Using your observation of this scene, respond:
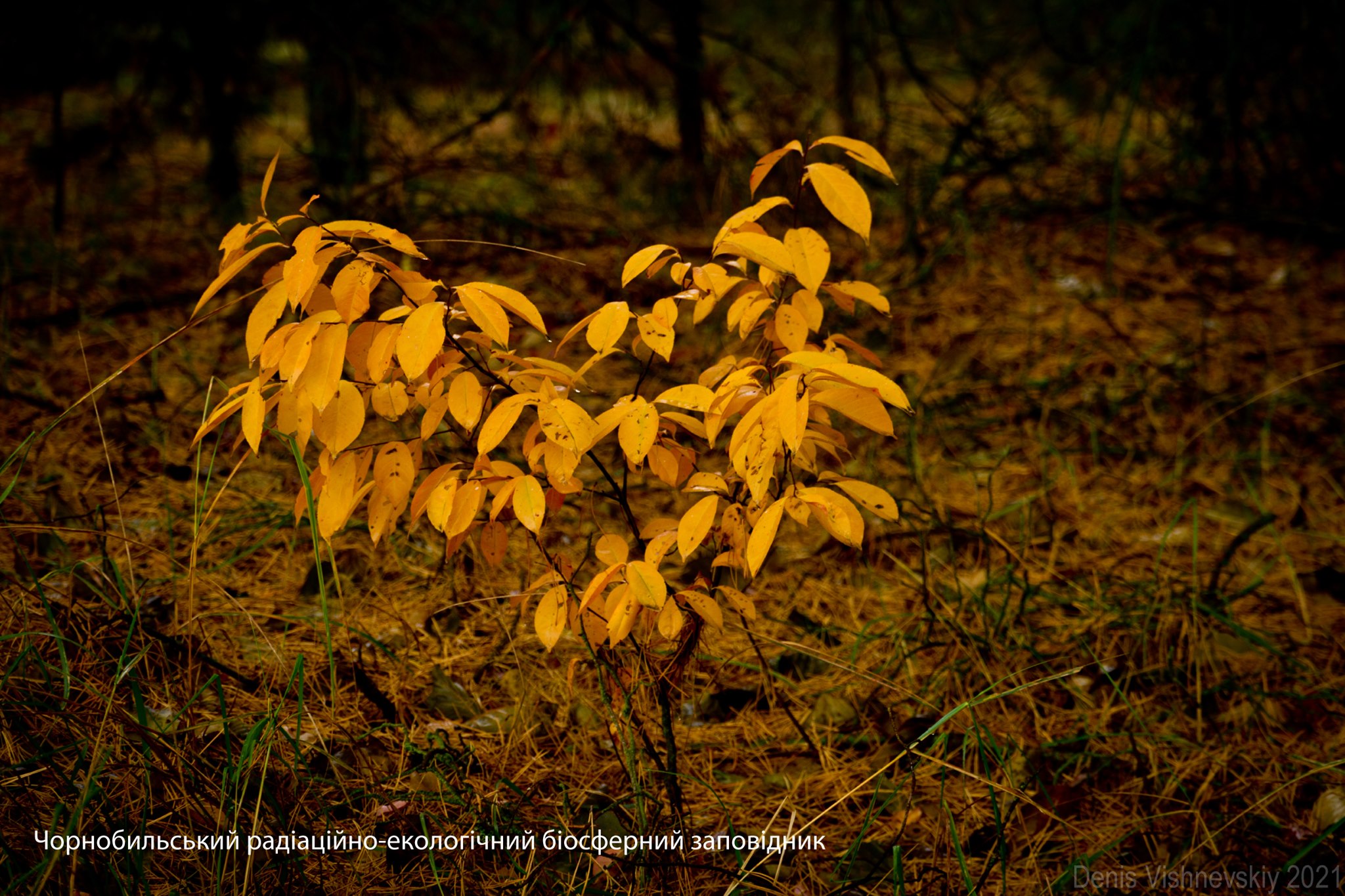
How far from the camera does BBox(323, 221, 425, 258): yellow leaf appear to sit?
36.2 inches

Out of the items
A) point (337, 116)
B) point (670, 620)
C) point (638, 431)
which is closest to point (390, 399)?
point (638, 431)

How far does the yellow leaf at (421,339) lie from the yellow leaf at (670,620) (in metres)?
0.40

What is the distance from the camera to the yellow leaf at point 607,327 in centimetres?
96

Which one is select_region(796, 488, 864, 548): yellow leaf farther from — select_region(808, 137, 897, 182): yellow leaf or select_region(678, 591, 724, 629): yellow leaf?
select_region(808, 137, 897, 182): yellow leaf

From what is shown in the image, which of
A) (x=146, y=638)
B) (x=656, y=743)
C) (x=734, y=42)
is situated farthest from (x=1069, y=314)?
(x=146, y=638)

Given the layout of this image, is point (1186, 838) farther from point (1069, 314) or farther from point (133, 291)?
point (133, 291)

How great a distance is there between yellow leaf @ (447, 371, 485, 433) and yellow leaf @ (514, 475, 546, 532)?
9cm

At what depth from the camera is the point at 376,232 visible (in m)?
0.94

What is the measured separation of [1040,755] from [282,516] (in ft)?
4.89

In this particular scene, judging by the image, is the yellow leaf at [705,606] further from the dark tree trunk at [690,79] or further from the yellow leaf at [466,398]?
the dark tree trunk at [690,79]

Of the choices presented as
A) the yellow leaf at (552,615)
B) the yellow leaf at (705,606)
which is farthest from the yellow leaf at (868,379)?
the yellow leaf at (552,615)

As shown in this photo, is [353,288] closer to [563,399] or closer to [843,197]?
[563,399]

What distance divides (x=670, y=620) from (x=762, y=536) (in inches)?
6.8

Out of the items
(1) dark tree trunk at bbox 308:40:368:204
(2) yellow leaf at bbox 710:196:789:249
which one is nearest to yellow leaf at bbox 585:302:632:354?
(2) yellow leaf at bbox 710:196:789:249
